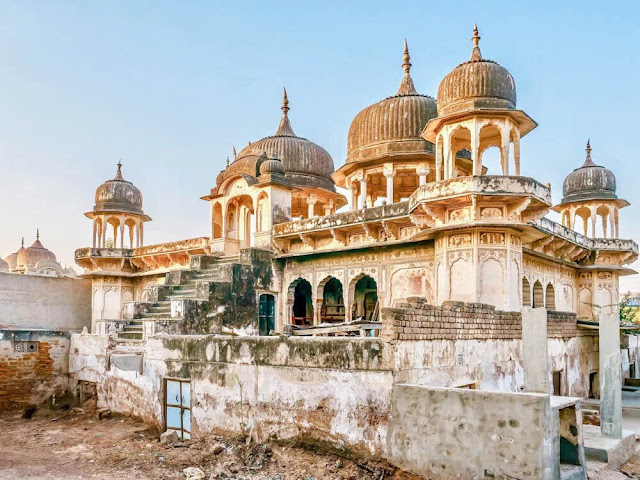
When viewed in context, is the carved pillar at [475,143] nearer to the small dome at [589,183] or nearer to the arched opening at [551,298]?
the arched opening at [551,298]

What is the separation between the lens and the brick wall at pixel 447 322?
334 inches

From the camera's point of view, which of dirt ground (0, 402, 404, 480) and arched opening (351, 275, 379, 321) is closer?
dirt ground (0, 402, 404, 480)

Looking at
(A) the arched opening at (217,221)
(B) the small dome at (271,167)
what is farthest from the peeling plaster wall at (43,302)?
(B) the small dome at (271,167)

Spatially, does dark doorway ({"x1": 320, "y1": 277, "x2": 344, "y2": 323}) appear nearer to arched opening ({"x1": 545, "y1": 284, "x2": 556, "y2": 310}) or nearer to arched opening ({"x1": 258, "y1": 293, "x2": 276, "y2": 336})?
arched opening ({"x1": 258, "y1": 293, "x2": 276, "y2": 336})

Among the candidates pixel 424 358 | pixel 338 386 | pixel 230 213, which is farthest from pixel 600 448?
pixel 230 213

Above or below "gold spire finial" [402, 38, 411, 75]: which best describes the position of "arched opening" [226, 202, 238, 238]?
below

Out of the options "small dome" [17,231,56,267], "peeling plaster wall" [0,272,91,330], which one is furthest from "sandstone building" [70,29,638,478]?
"small dome" [17,231,56,267]

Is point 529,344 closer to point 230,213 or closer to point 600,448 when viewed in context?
point 600,448

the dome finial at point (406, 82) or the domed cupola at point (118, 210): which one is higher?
the dome finial at point (406, 82)

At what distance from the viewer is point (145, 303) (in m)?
15.8

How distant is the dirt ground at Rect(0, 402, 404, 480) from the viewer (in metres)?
8.62

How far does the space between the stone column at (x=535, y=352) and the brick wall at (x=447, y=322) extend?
56.5 inches

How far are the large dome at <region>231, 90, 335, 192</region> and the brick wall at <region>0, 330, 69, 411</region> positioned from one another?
1100cm

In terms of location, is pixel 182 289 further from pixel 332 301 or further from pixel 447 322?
pixel 447 322
